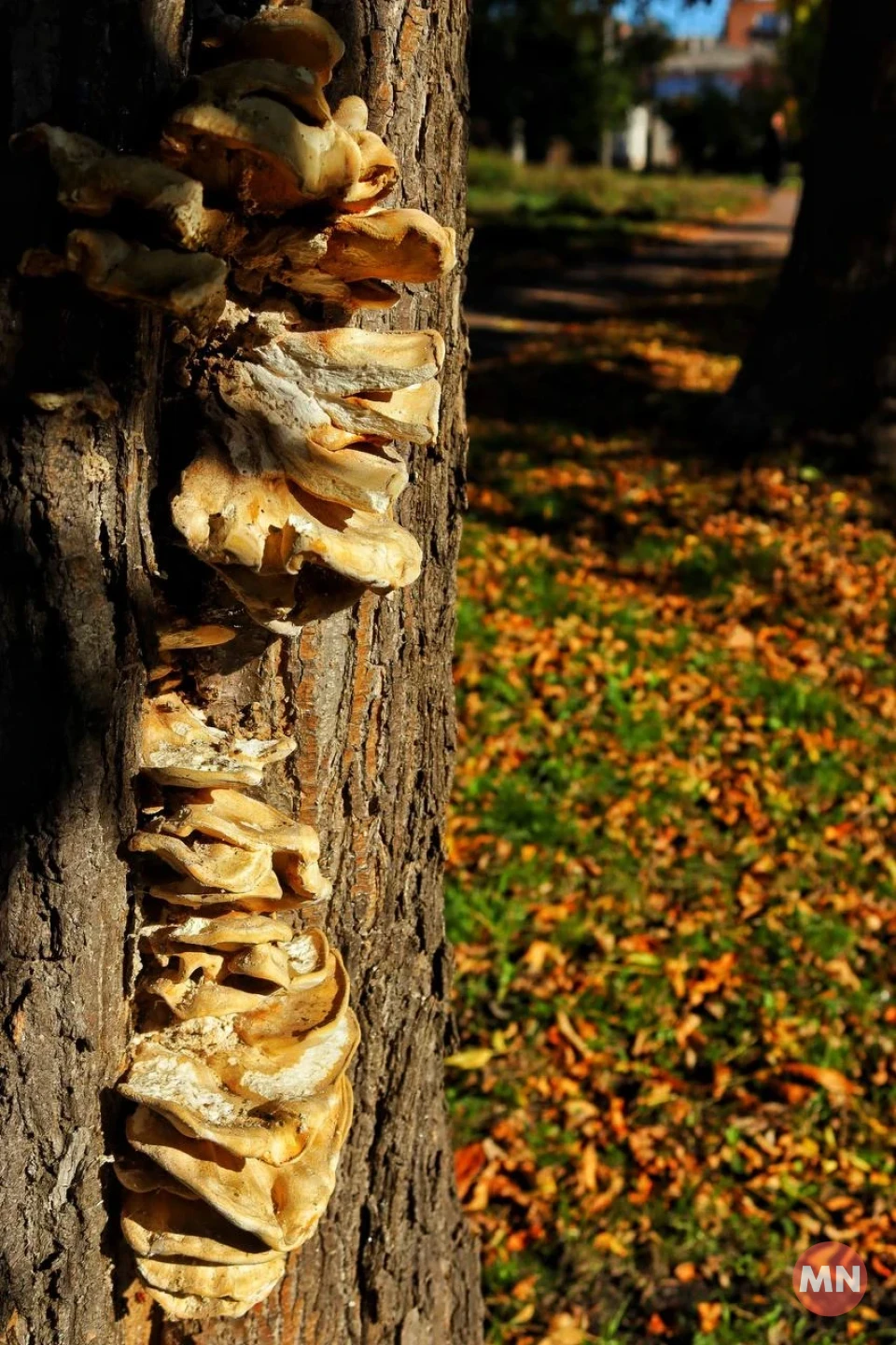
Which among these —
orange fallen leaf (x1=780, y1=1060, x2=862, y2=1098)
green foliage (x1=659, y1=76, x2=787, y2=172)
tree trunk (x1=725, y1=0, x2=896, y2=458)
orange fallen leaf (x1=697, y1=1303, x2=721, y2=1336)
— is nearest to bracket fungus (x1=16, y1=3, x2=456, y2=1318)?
orange fallen leaf (x1=697, y1=1303, x2=721, y2=1336)

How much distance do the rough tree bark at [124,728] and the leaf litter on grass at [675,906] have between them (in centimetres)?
117

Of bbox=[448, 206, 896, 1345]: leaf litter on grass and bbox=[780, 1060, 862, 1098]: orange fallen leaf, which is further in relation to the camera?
bbox=[780, 1060, 862, 1098]: orange fallen leaf

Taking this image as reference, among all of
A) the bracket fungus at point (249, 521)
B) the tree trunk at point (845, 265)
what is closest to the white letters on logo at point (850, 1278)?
the bracket fungus at point (249, 521)

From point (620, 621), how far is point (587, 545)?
3.10 feet

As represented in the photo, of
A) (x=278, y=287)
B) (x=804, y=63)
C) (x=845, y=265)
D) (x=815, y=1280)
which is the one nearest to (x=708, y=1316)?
(x=815, y=1280)

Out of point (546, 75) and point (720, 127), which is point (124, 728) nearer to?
point (546, 75)

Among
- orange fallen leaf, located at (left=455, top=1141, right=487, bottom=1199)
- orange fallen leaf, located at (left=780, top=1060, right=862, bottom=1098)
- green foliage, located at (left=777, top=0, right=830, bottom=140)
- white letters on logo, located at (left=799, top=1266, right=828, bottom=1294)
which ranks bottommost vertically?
white letters on logo, located at (left=799, top=1266, right=828, bottom=1294)

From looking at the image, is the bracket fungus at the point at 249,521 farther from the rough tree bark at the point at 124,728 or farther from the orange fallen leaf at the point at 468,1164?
the orange fallen leaf at the point at 468,1164

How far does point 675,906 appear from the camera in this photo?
13.8 feet

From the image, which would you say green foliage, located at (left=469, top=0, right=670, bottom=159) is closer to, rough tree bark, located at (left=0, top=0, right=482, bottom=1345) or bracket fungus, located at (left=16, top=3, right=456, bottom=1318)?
rough tree bark, located at (left=0, top=0, right=482, bottom=1345)

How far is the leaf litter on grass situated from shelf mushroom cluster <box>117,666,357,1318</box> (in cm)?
173

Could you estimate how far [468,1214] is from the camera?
3.23 m

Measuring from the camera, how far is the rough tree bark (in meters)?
1.23

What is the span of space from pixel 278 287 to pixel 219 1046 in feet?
3.24
